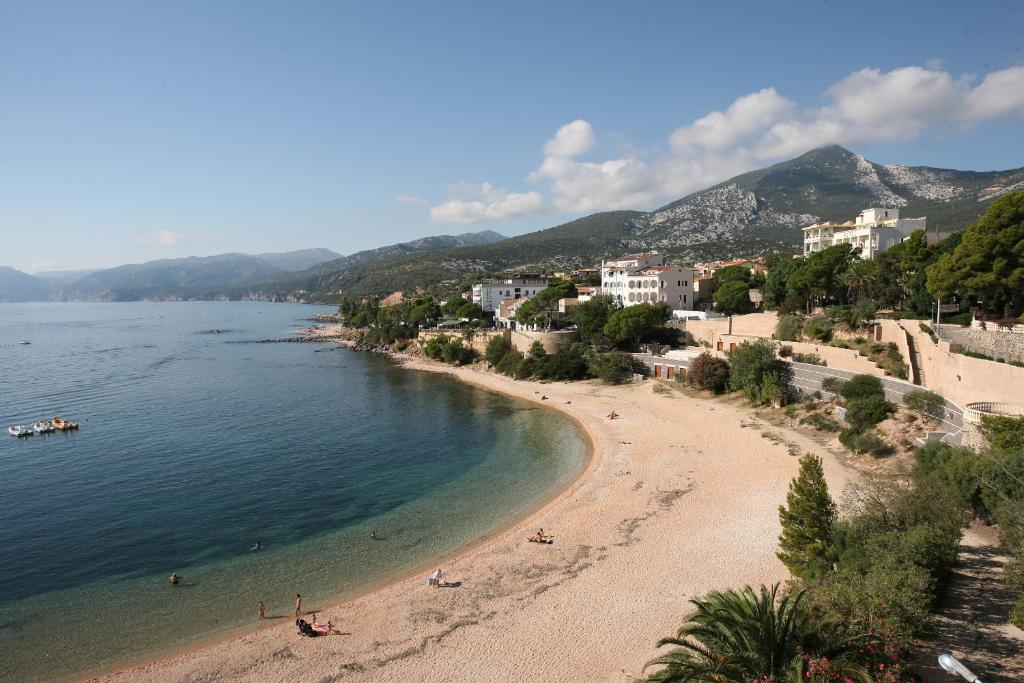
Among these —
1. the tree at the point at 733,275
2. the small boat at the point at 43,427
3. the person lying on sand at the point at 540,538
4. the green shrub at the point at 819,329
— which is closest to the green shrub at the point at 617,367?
the green shrub at the point at 819,329

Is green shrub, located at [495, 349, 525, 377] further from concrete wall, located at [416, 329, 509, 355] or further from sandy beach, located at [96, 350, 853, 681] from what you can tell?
sandy beach, located at [96, 350, 853, 681]

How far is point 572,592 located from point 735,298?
129ft

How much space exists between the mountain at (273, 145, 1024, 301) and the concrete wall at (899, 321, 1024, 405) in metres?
66.1

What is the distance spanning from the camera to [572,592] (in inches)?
670

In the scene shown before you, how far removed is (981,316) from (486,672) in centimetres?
3109

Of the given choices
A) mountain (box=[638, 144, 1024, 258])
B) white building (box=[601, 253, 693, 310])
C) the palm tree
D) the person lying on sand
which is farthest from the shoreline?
mountain (box=[638, 144, 1024, 258])

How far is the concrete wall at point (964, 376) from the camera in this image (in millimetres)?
21812

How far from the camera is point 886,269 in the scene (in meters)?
38.5

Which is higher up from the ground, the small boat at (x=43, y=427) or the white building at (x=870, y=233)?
the white building at (x=870, y=233)

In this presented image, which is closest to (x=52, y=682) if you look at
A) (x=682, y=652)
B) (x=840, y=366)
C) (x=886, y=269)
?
(x=682, y=652)

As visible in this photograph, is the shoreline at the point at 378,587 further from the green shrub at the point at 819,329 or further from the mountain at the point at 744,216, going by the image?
the mountain at the point at 744,216

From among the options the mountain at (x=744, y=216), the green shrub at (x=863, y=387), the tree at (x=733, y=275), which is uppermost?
the mountain at (x=744, y=216)

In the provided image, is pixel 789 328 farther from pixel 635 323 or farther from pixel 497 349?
pixel 497 349

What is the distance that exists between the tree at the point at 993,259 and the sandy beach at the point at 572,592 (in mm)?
10829
